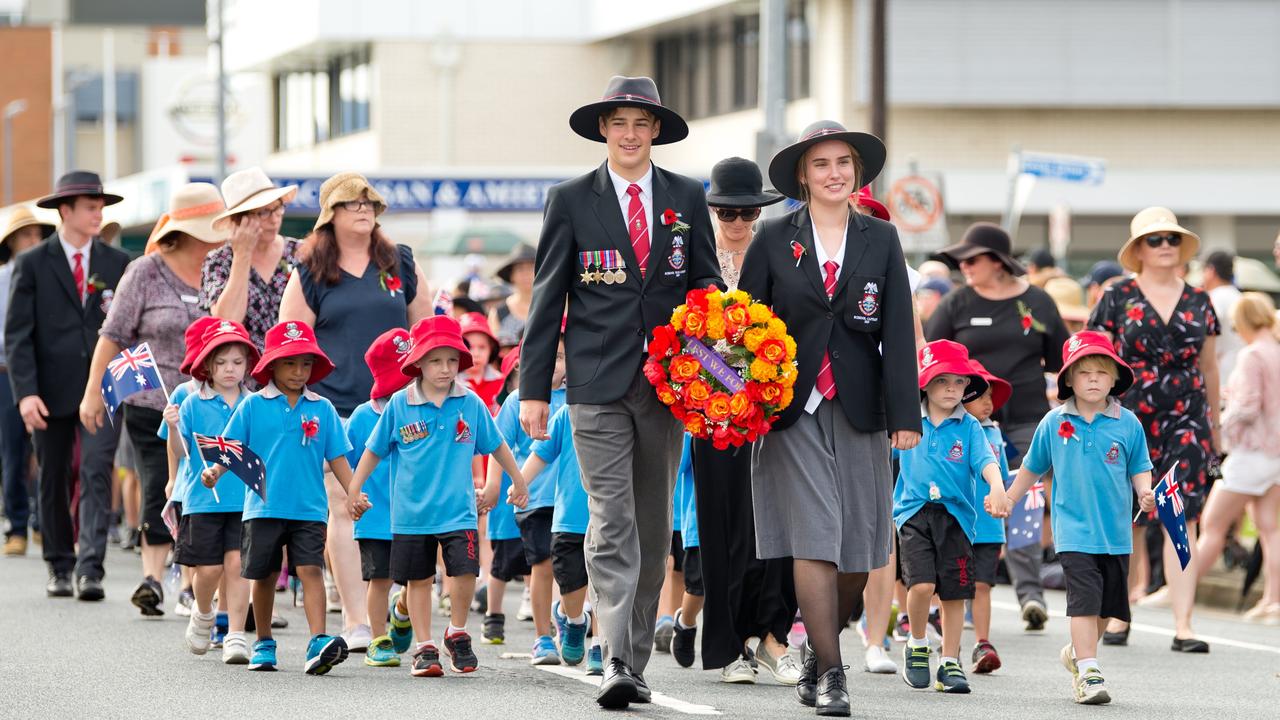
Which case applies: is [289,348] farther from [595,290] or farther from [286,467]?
[595,290]

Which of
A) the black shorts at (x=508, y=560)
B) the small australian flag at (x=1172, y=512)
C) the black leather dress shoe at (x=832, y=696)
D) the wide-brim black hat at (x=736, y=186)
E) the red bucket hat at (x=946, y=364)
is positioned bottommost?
the black leather dress shoe at (x=832, y=696)

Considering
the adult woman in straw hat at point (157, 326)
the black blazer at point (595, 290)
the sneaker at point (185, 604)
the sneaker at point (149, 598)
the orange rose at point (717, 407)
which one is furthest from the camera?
the sneaker at point (185, 604)

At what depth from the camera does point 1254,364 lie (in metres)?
13.7

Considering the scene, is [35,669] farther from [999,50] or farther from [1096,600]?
[999,50]

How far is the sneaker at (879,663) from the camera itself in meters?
10.2

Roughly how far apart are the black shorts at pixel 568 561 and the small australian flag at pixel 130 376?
92.7 inches

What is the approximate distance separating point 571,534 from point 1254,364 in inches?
210

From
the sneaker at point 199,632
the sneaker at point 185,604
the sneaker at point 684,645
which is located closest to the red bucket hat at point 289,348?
the sneaker at point 199,632

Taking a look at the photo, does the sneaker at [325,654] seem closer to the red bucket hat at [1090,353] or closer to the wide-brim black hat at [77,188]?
the red bucket hat at [1090,353]

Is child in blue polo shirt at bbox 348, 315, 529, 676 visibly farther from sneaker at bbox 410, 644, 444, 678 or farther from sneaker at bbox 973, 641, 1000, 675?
sneaker at bbox 973, 641, 1000, 675

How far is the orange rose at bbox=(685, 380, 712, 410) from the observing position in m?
8.13

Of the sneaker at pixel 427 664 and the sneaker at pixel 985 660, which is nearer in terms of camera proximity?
the sneaker at pixel 427 664

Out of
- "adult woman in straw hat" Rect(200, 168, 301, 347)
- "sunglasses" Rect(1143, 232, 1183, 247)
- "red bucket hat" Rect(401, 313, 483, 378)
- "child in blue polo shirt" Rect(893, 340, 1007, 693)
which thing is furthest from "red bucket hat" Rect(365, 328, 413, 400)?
"sunglasses" Rect(1143, 232, 1183, 247)

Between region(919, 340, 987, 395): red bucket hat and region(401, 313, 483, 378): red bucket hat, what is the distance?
211 centimetres
